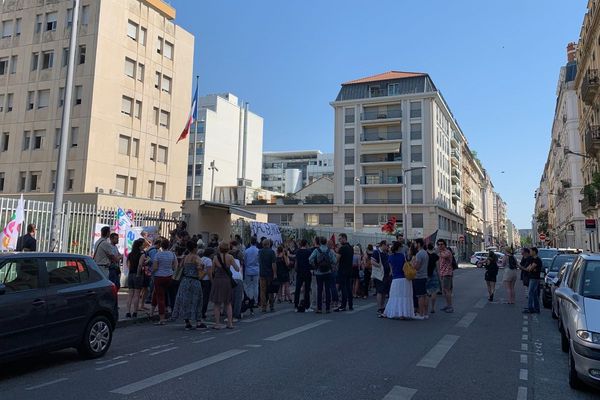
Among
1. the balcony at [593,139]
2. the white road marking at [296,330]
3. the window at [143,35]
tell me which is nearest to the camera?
the white road marking at [296,330]

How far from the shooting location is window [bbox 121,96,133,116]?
35.5m

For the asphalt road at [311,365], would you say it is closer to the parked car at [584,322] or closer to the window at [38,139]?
the parked car at [584,322]

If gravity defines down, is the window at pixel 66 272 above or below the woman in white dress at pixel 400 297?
above

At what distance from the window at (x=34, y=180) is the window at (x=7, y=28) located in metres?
11.4

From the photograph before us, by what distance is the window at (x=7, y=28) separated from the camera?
3716cm

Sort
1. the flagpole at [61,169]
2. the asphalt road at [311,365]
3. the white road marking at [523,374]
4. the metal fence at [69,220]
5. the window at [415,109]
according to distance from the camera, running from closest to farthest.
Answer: the asphalt road at [311,365] < the white road marking at [523,374] < the flagpole at [61,169] < the metal fence at [69,220] < the window at [415,109]

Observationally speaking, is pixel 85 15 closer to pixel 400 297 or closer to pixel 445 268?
pixel 445 268

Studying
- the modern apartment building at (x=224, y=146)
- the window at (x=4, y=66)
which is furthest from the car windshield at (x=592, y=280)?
the modern apartment building at (x=224, y=146)

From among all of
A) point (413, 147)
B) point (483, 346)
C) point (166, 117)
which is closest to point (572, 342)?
point (483, 346)

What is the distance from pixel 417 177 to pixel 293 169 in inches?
2017

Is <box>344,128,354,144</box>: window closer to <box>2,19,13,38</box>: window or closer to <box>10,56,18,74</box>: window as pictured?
<box>10,56,18,74</box>: window

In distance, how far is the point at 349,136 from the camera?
65.1 metres

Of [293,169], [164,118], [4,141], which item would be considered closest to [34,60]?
[4,141]

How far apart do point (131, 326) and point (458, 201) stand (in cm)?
7502
